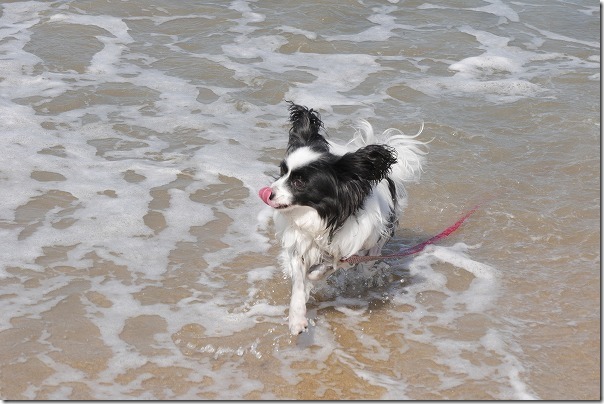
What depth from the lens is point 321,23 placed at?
1003 centimetres

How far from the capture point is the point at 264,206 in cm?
580

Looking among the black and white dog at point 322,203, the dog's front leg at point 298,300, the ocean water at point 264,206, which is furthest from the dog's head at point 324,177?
the ocean water at point 264,206

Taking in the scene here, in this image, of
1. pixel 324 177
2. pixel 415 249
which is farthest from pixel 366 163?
pixel 415 249

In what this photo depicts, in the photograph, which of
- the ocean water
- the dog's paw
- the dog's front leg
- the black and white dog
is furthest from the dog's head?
the ocean water

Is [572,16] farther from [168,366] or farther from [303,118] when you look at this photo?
[168,366]

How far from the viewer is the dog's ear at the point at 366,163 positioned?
4.04 meters

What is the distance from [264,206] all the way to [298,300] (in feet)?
5.49

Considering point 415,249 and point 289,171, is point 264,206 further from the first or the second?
point 289,171

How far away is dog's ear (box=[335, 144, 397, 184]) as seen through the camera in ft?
13.3

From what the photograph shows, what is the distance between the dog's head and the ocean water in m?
0.71

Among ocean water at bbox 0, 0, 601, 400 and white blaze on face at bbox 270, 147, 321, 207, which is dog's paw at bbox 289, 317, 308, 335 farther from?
white blaze on face at bbox 270, 147, 321, 207

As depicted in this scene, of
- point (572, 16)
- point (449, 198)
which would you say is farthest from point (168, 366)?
point (572, 16)

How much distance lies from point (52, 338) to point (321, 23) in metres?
6.77

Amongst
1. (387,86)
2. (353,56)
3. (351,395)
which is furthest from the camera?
(353,56)
